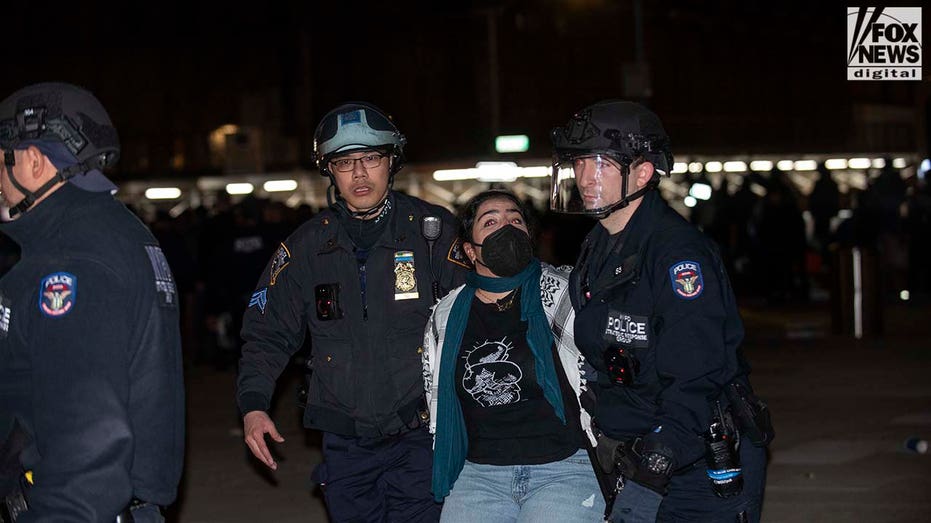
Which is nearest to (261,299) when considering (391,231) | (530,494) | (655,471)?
(391,231)

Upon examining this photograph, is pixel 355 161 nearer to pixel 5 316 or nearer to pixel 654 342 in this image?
pixel 654 342

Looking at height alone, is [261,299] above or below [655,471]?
above

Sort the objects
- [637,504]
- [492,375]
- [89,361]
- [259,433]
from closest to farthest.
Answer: [89,361] → [637,504] → [492,375] → [259,433]

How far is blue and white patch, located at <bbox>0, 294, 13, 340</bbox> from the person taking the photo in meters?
3.26

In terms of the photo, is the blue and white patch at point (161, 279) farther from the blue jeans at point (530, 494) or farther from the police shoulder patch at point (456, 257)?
the police shoulder patch at point (456, 257)

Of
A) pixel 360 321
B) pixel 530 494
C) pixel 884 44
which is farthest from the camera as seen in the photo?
pixel 884 44

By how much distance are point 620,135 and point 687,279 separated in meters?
0.60

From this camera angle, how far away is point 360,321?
520 cm

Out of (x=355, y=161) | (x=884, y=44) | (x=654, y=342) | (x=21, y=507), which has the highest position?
(x=884, y=44)

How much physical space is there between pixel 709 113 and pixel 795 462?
28.9 metres

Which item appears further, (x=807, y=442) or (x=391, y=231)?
(x=807, y=442)

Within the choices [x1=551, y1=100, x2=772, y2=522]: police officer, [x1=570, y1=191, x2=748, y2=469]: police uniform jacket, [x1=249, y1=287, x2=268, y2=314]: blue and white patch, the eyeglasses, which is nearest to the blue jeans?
[x1=551, y1=100, x2=772, y2=522]: police officer

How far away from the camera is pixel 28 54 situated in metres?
42.9

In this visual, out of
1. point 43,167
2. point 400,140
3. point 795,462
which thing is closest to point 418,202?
point 400,140
